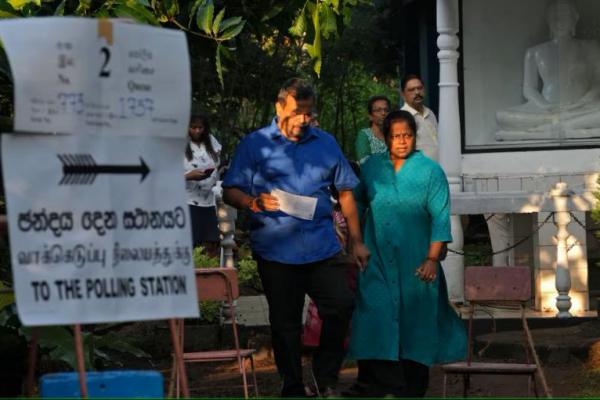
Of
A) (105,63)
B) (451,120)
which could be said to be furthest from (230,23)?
(451,120)

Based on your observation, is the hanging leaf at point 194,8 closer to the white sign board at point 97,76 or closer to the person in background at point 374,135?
the person in background at point 374,135

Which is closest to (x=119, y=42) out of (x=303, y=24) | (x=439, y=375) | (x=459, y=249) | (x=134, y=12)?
(x=134, y=12)

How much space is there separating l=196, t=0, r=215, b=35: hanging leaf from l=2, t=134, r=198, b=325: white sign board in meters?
3.36

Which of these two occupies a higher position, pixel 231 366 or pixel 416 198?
pixel 416 198

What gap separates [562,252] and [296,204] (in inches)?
188

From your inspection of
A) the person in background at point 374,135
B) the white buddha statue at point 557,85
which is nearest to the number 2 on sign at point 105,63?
the person in background at point 374,135

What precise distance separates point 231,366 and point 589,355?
266 centimetres

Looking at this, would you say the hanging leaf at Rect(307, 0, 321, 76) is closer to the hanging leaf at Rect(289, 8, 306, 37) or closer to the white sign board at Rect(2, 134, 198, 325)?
the hanging leaf at Rect(289, 8, 306, 37)

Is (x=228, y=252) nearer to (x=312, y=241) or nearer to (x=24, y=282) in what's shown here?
(x=312, y=241)

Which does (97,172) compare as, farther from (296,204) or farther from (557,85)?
(557,85)

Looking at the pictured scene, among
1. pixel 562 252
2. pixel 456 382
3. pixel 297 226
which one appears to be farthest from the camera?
pixel 562 252

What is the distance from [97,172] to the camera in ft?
24.7

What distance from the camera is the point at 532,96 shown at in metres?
16.8

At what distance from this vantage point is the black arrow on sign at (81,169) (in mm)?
7457
